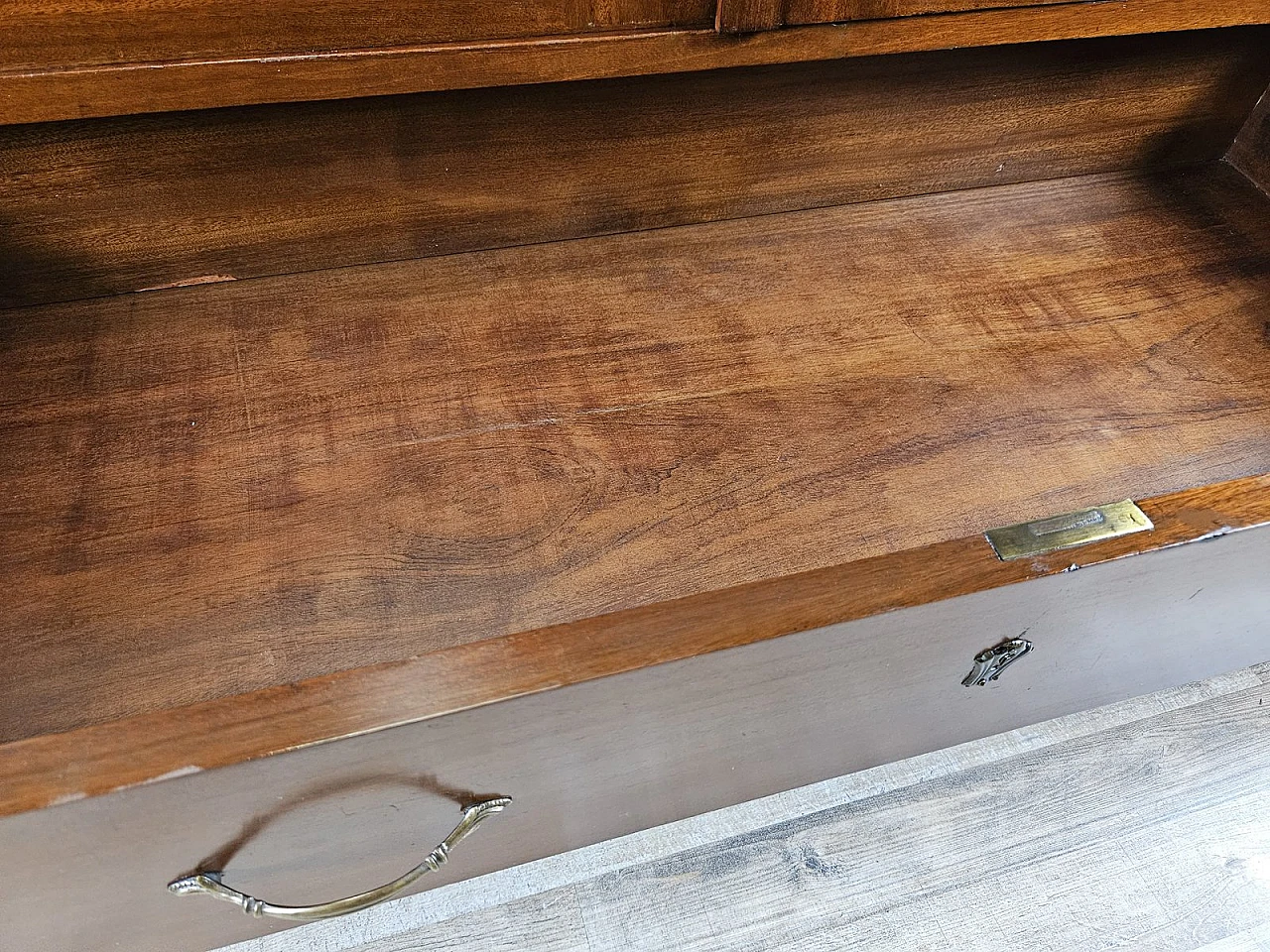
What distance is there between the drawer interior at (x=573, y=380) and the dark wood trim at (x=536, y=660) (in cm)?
9

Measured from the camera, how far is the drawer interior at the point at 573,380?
588 mm

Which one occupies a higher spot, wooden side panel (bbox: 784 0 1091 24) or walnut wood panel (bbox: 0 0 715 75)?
walnut wood panel (bbox: 0 0 715 75)

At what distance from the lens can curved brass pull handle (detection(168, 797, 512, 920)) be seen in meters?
0.55

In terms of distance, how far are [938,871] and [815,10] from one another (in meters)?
0.65

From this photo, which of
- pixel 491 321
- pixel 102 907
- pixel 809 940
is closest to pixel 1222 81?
pixel 491 321

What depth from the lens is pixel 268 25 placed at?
557 millimetres

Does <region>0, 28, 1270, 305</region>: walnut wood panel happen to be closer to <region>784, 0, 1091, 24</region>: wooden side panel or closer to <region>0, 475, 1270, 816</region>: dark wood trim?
<region>784, 0, 1091, 24</region>: wooden side panel

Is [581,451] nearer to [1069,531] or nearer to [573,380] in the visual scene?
[573,380]

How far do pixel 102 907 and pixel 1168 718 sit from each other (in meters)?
0.86

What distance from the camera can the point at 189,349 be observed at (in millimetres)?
698

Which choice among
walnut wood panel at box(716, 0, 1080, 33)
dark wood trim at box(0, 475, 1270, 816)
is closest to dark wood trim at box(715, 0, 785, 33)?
walnut wood panel at box(716, 0, 1080, 33)

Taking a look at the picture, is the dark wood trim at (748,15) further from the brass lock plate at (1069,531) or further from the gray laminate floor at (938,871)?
the gray laminate floor at (938,871)

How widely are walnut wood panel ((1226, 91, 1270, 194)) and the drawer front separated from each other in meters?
0.42

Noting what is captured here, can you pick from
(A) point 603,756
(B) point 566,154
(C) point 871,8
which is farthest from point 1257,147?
(A) point 603,756
